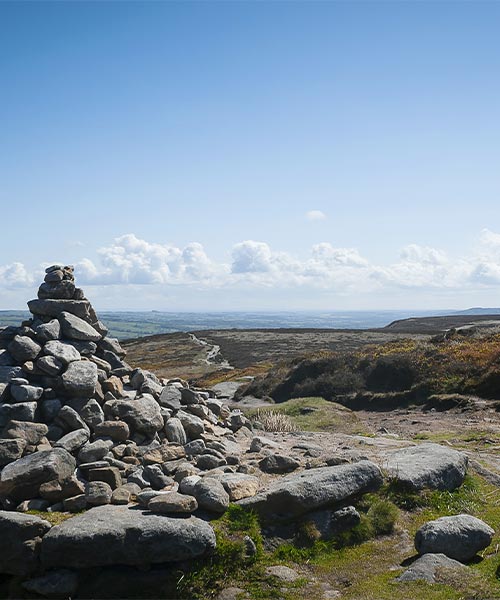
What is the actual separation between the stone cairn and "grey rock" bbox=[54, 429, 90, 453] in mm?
30

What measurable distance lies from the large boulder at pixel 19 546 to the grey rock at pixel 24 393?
4080 millimetres

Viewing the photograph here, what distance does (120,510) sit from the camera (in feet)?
31.8

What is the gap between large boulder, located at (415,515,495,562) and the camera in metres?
9.13

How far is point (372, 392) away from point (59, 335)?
22.2 meters

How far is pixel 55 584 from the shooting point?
28.2 feet

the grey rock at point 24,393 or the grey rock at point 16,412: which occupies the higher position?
the grey rock at point 24,393

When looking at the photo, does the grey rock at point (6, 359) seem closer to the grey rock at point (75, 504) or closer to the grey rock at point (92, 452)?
the grey rock at point (92, 452)

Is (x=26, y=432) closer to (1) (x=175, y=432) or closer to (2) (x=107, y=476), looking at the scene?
(2) (x=107, y=476)

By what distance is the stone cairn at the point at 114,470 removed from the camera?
888 centimetres

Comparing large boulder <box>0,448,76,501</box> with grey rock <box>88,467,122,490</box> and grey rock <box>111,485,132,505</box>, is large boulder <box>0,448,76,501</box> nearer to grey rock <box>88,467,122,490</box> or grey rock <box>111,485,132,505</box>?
grey rock <box>88,467,122,490</box>

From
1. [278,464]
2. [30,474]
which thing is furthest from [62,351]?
[278,464]

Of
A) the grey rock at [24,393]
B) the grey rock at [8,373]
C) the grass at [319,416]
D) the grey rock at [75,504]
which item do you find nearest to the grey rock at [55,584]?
the grey rock at [75,504]

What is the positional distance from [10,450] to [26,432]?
67 centimetres

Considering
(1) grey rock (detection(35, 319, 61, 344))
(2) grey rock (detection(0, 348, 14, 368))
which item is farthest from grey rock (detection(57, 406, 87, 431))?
(1) grey rock (detection(35, 319, 61, 344))
